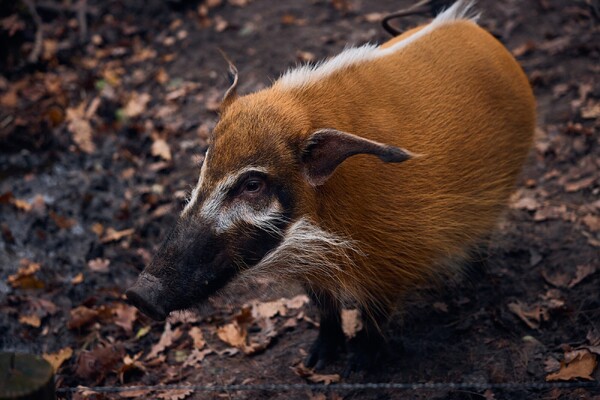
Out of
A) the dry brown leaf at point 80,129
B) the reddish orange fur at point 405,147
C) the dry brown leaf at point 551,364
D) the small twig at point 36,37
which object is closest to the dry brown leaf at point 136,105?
the dry brown leaf at point 80,129

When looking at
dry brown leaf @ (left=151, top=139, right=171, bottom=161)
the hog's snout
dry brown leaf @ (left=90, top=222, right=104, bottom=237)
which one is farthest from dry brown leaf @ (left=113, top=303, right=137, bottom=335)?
dry brown leaf @ (left=151, top=139, right=171, bottom=161)

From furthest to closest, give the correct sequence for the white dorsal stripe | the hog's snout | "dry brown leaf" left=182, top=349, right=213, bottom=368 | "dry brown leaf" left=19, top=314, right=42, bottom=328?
"dry brown leaf" left=19, top=314, right=42, bottom=328 < "dry brown leaf" left=182, top=349, right=213, bottom=368 < the white dorsal stripe < the hog's snout

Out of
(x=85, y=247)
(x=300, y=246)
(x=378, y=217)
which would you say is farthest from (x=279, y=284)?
(x=85, y=247)

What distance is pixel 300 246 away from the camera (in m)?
3.29

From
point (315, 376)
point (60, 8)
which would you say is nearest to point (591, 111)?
point (315, 376)

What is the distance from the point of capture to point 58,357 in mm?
4047

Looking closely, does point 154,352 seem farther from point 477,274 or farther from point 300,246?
point 477,274

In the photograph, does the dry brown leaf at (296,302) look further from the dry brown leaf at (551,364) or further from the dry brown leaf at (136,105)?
the dry brown leaf at (136,105)

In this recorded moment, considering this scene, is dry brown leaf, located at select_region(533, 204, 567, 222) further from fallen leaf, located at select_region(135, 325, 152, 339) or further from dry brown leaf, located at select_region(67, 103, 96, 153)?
dry brown leaf, located at select_region(67, 103, 96, 153)

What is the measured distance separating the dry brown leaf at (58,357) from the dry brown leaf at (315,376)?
150 centimetres

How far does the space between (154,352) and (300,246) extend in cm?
154

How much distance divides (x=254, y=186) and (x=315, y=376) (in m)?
1.32

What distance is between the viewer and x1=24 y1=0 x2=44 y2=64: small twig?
7.93 m

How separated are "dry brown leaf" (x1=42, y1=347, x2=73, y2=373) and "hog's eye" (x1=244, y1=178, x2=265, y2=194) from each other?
1.86 m
